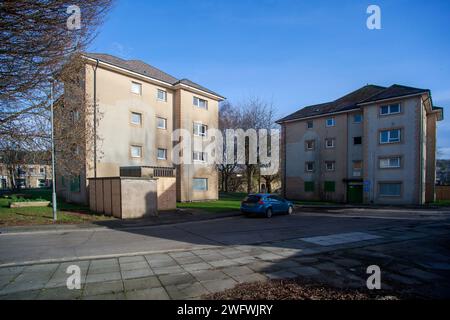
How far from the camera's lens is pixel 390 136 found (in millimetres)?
27969

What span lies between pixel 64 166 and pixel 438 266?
679 inches

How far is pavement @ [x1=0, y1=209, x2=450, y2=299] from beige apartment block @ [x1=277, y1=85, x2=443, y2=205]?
1825cm

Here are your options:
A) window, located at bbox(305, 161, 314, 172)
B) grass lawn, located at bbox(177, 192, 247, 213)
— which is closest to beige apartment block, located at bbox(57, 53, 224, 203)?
grass lawn, located at bbox(177, 192, 247, 213)

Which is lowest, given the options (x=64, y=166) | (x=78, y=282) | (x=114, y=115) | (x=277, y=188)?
(x=277, y=188)

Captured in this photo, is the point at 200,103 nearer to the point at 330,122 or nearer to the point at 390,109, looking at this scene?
the point at 330,122

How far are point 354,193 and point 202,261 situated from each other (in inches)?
1138

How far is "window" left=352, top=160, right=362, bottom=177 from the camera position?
30847 mm

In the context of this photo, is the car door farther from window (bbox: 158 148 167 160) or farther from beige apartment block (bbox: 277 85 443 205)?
beige apartment block (bbox: 277 85 443 205)

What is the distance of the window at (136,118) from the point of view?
22.0m

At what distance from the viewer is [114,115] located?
2053cm
